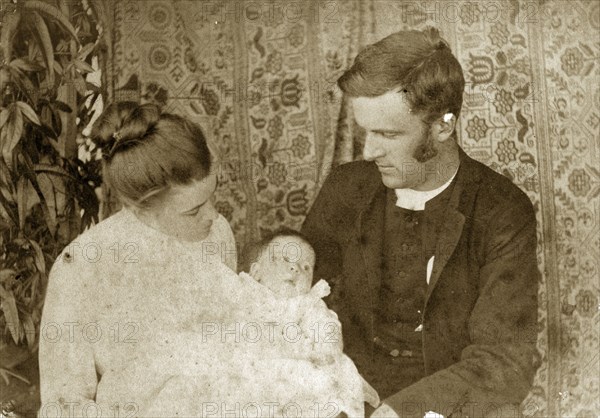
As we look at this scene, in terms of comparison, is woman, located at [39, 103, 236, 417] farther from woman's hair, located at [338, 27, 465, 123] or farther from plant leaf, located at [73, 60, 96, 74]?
woman's hair, located at [338, 27, 465, 123]

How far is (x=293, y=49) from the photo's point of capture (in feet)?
14.1

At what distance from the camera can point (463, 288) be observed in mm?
4070

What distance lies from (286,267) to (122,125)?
1.01m

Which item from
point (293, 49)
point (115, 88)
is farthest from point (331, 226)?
point (115, 88)

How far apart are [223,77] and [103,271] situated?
1.07 m

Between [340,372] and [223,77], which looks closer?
[340,372]

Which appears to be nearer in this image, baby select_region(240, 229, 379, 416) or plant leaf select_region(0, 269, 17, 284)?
baby select_region(240, 229, 379, 416)

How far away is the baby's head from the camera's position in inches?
157

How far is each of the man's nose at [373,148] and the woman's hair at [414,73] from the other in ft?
0.65

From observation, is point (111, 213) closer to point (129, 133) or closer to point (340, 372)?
point (129, 133)

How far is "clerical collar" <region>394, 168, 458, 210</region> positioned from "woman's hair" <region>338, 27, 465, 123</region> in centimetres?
32

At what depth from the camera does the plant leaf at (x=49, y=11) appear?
14.3 feet

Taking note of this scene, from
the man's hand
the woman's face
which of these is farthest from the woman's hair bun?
the man's hand

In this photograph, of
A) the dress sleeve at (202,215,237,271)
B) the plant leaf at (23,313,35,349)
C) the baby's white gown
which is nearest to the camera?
the baby's white gown
